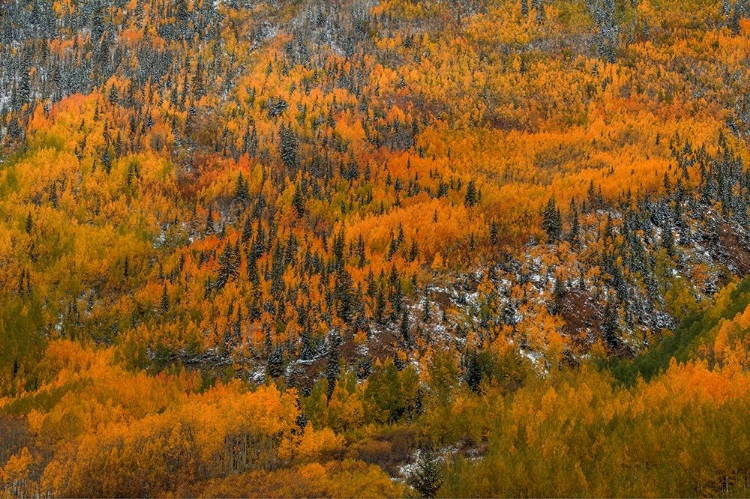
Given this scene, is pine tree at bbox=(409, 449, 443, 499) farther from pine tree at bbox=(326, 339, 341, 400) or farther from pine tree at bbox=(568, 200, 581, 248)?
pine tree at bbox=(568, 200, 581, 248)

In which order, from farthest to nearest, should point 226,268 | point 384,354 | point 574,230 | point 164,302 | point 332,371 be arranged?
point 574,230 → point 226,268 → point 164,302 → point 384,354 → point 332,371

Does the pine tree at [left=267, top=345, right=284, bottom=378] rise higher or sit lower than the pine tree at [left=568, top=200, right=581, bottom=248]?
lower

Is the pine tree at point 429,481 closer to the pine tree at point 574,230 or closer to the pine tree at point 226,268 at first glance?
the pine tree at point 226,268

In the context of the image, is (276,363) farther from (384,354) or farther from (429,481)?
(429,481)

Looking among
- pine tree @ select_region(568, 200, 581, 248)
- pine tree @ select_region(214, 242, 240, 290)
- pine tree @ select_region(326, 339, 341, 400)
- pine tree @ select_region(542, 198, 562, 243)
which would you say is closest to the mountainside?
pine tree @ select_region(568, 200, 581, 248)

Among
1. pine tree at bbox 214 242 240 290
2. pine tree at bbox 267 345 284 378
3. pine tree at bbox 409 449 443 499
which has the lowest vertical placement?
pine tree at bbox 267 345 284 378

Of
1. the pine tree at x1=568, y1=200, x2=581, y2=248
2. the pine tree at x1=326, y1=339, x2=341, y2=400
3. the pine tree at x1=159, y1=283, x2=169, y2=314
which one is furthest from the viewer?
the pine tree at x1=568, y1=200, x2=581, y2=248

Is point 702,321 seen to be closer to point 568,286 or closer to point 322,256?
point 568,286

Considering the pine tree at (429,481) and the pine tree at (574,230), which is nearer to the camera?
the pine tree at (429,481)

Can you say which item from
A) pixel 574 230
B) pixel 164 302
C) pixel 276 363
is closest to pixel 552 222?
pixel 574 230

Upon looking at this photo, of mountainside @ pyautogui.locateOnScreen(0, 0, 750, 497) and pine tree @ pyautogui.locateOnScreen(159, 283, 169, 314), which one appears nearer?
mountainside @ pyautogui.locateOnScreen(0, 0, 750, 497)

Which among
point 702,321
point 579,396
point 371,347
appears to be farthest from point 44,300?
point 702,321

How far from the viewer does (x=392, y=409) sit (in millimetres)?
125562

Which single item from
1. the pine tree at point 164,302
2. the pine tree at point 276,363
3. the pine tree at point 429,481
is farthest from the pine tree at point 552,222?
the pine tree at point 429,481
